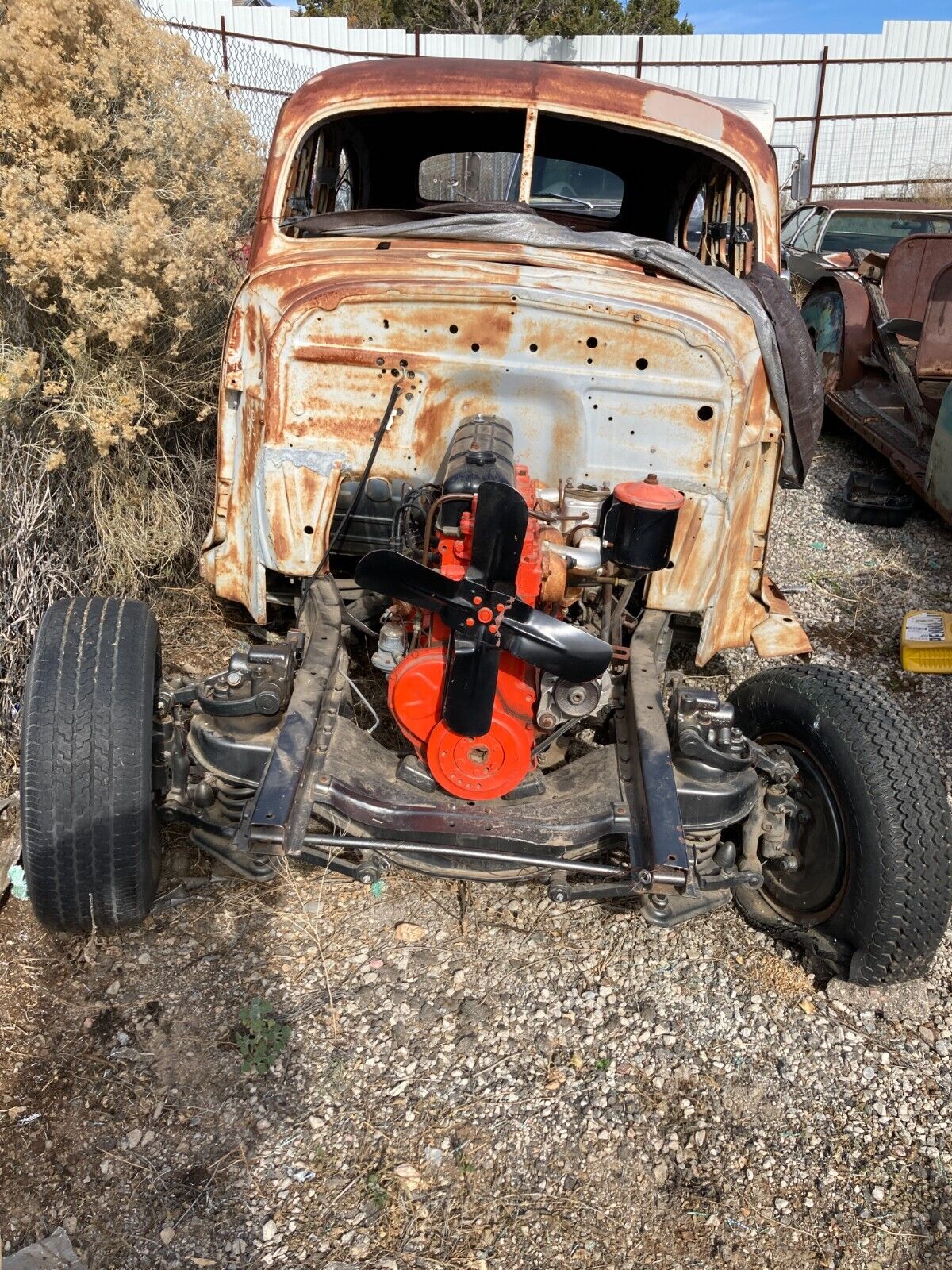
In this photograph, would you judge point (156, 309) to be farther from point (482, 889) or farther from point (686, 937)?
point (686, 937)

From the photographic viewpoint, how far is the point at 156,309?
375 centimetres

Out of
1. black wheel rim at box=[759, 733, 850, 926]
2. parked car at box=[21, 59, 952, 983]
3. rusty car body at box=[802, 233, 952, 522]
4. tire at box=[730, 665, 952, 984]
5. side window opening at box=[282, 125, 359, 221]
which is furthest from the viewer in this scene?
rusty car body at box=[802, 233, 952, 522]

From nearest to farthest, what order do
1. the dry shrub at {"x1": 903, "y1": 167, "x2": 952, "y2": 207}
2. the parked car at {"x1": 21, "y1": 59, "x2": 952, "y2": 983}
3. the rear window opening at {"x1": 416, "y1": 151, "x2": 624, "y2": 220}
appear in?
1. the parked car at {"x1": 21, "y1": 59, "x2": 952, "y2": 983}
2. the rear window opening at {"x1": 416, "y1": 151, "x2": 624, "y2": 220}
3. the dry shrub at {"x1": 903, "y1": 167, "x2": 952, "y2": 207}

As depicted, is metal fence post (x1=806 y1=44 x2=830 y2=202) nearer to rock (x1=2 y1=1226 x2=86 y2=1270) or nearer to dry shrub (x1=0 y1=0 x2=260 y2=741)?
dry shrub (x1=0 y1=0 x2=260 y2=741)

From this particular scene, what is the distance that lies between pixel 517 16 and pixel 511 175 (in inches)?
777

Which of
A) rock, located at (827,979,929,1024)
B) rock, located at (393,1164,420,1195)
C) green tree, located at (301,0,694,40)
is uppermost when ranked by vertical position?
green tree, located at (301,0,694,40)

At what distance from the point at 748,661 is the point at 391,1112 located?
2.98 meters

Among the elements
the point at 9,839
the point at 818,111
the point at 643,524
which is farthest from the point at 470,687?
the point at 818,111

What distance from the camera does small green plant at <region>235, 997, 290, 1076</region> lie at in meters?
2.57

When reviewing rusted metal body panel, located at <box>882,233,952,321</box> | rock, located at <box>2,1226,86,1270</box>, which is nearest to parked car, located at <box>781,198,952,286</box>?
rusted metal body panel, located at <box>882,233,952,321</box>

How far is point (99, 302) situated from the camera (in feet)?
12.2

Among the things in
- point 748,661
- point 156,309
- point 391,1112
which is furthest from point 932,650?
point 156,309

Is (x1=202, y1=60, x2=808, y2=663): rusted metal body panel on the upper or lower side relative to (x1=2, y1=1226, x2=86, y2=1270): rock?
upper

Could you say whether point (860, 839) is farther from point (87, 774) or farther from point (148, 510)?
point (148, 510)
